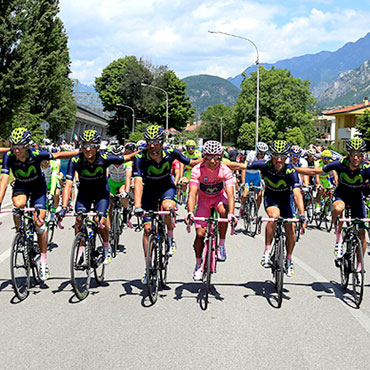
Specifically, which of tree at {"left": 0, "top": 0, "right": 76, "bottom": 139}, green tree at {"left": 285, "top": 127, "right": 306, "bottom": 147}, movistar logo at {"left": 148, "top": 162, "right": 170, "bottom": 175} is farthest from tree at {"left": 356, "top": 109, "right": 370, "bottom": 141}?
movistar logo at {"left": 148, "top": 162, "right": 170, "bottom": 175}

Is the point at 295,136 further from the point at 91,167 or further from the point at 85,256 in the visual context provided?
the point at 85,256

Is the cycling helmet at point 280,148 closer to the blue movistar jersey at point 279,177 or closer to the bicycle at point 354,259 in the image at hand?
the blue movistar jersey at point 279,177

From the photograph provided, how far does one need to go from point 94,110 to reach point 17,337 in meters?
96.2

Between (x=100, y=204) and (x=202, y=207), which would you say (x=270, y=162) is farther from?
(x=100, y=204)

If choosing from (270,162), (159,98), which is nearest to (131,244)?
(270,162)

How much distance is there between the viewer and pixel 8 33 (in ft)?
106

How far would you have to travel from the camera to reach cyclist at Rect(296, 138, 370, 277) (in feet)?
22.2

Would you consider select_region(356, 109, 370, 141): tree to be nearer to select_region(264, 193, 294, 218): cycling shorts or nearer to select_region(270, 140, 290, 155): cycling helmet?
select_region(264, 193, 294, 218): cycling shorts

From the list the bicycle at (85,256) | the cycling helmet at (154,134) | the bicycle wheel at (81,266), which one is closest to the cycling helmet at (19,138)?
the bicycle at (85,256)

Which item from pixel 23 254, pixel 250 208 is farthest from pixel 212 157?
Answer: pixel 250 208

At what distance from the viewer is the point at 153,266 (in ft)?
20.7

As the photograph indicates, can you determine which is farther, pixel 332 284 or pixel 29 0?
pixel 29 0

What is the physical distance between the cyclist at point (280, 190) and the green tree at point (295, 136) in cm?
6701

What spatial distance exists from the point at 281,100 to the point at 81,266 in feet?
238
